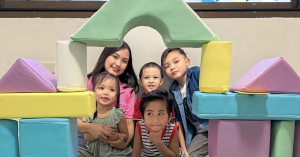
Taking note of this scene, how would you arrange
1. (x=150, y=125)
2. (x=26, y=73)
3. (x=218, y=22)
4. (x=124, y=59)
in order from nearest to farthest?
1. (x=26, y=73)
2. (x=150, y=125)
3. (x=124, y=59)
4. (x=218, y=22)

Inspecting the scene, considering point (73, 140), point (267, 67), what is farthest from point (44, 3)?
point (267, 67)

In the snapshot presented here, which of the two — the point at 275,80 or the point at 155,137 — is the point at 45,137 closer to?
the point at 155,137

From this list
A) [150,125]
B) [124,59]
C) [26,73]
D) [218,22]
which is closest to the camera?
[26,73]

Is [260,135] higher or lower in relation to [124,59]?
lower

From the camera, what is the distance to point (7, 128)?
0.73 meters

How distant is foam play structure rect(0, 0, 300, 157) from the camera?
714 millimetres

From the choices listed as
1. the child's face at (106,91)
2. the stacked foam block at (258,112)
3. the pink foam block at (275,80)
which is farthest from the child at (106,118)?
the pink foam block at (275,80)

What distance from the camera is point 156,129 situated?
105cm

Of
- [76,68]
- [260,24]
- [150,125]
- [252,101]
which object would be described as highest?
[260,24]

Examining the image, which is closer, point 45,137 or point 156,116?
point 45,137

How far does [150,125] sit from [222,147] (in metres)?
0.40

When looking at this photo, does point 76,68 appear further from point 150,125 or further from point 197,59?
point 197,59

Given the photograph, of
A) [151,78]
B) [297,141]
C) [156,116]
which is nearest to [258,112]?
[297,141]

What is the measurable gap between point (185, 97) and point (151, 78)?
23 centimetres
